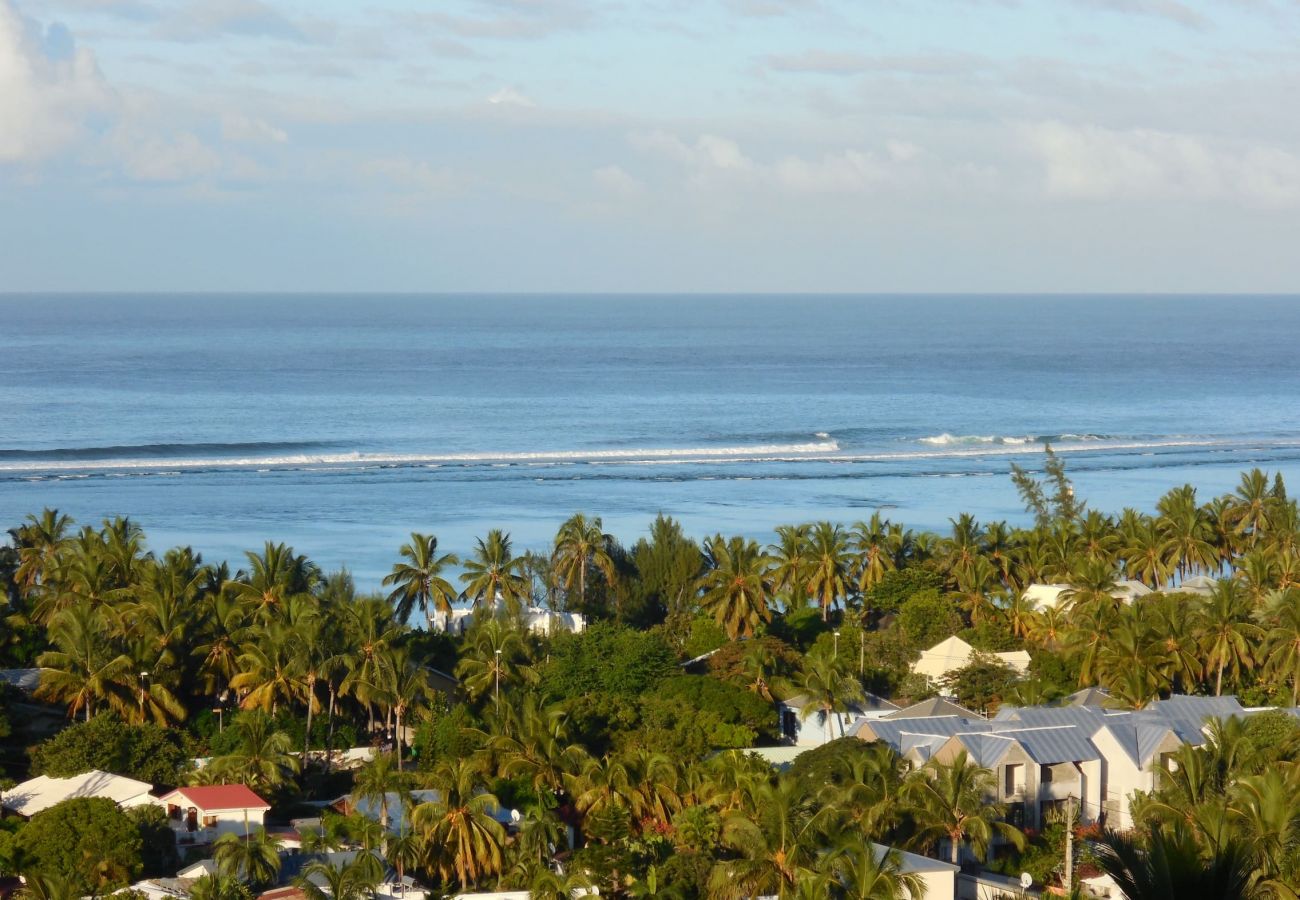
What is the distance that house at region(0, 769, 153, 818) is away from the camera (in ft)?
125

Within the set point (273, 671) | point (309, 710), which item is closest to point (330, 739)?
point (309, 710)

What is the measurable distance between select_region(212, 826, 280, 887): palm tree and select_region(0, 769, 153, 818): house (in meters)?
5.33

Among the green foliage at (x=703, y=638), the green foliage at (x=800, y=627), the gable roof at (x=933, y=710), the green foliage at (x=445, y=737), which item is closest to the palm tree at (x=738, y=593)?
the green foliage at (x=703, y=638)

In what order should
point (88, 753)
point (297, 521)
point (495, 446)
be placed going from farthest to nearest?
1. point (495, 446)
2. point (297, 521)
3. point (88, 753)

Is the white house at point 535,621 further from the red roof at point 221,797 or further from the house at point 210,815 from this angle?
the house at point 210,815

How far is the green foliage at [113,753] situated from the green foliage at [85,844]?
4.65 meters

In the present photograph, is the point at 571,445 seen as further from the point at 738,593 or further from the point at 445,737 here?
the point at 445,737

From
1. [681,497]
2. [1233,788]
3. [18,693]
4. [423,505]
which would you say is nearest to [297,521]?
[423,505]

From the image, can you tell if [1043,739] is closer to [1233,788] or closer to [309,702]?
[1233,788]

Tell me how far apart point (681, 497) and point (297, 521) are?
69.6 feet

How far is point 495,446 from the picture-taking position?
117 m

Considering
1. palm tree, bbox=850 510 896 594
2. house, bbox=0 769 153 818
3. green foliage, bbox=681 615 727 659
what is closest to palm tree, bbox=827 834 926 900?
house, bbox=0 769 153 818

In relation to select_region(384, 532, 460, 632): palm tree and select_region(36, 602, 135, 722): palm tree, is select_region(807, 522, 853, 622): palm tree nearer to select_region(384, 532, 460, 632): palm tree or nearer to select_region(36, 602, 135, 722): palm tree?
select_region(384, 532, 460, 632): palm tree

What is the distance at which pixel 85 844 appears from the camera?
3425cm
